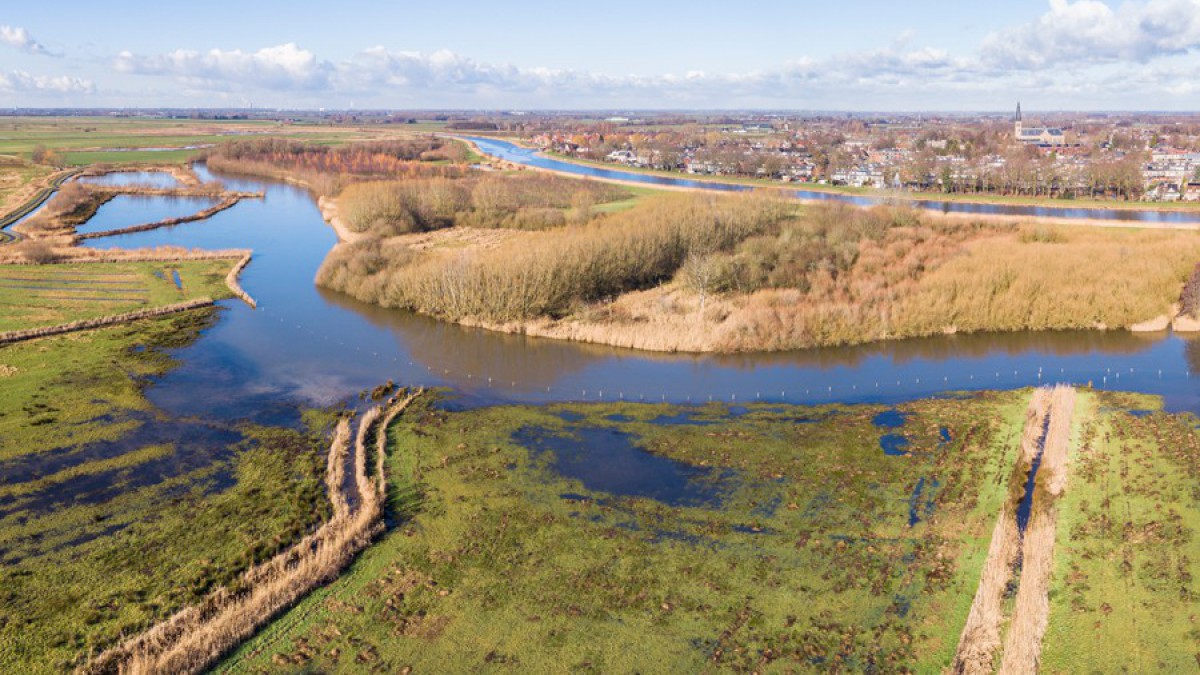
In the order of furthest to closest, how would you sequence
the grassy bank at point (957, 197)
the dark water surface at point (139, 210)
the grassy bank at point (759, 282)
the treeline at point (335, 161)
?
1. the treeline at point (335, 161)
2. the grassy bank at point (957, 197)
3. the dark water surface at point (139, 210)
4. the grassy bank at point (759, 282)

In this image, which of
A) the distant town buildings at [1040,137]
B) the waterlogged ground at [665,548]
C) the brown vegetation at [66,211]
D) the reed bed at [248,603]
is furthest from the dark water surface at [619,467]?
the distant town buildings at [1040,137]

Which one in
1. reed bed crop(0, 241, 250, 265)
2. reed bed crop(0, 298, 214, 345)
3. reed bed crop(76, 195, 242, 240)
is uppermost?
reed bed crop(76, 195, 242, 240)

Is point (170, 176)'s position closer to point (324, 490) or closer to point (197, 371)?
point (197, 371)

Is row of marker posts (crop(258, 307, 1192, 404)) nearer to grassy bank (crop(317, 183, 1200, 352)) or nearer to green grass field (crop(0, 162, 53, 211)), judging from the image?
grassy bank (crop(317, 183, 1200, 352))

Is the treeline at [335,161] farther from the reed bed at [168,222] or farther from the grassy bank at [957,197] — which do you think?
the grassy bank at [957,197]

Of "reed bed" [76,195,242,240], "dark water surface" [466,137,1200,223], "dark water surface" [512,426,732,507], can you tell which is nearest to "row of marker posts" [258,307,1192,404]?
"dark water surface" [512,426,732,507]

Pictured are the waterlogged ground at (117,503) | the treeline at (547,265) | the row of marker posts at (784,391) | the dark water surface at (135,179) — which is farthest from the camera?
the dark water surface at (135,179)
